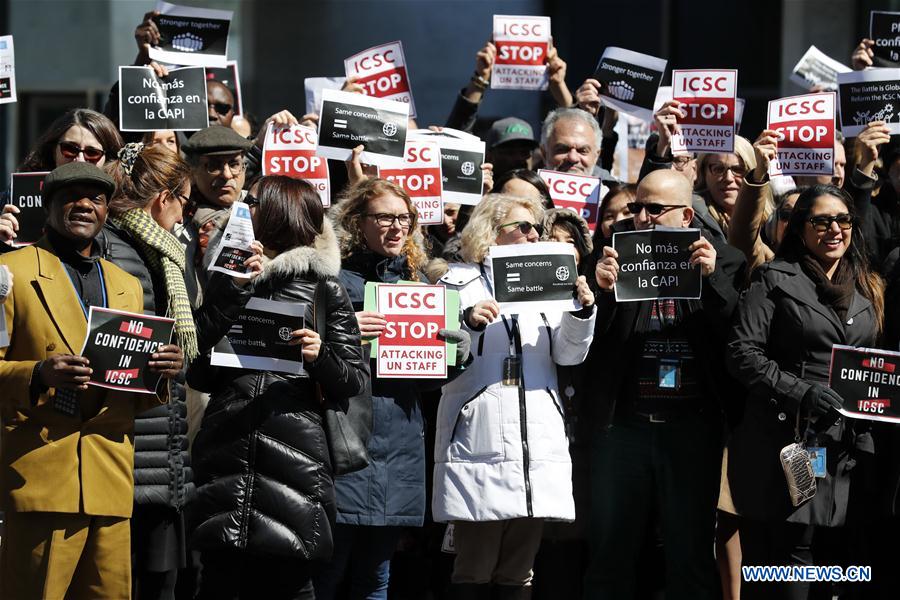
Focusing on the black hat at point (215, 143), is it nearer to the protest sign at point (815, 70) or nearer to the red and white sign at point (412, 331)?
the red and white sign at point (412, 331)

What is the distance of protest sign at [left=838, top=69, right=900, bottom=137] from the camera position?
316 inches

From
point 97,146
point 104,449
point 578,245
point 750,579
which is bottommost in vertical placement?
point 750,579

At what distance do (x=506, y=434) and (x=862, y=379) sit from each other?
166 cm

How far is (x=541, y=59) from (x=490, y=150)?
2.25 ft

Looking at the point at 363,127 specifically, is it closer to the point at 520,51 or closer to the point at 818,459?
the point at 520,51

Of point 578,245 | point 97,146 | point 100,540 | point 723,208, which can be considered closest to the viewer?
point 100,540

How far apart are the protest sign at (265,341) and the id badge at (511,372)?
1.34 meters

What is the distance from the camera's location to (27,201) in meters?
6.55

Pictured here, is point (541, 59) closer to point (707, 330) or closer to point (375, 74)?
point (375, 74)

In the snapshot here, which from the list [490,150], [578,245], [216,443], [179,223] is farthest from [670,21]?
[216,443]

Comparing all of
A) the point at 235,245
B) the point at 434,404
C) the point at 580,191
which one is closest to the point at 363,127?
the point at 580,191

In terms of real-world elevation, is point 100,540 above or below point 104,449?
below

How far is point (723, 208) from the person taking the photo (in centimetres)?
834

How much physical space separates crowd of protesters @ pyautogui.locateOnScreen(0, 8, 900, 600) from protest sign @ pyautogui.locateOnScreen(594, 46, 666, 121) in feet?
2.50
